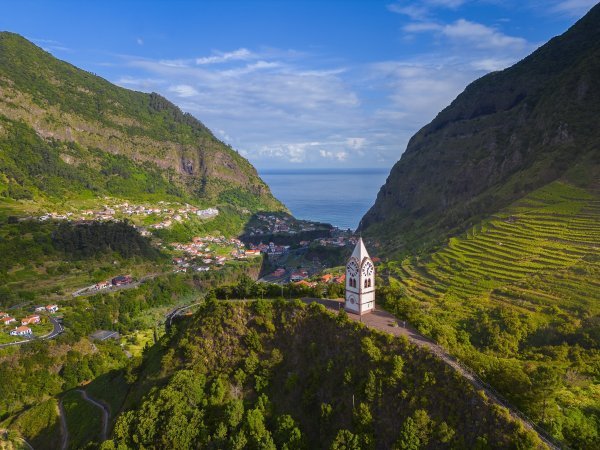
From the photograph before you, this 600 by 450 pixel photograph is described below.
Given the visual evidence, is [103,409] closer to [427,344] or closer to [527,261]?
[427,344]

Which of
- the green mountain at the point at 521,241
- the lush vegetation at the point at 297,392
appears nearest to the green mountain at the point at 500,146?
the green mountain at the point at 521,241

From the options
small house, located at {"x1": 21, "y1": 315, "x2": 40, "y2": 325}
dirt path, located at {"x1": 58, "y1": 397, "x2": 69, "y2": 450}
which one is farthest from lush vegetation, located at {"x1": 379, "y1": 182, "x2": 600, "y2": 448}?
small house, located at {"x1": 21, "y1": 315, "x2": 40, "y2": 325}

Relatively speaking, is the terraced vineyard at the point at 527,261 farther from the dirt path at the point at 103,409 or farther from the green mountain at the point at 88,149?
the green mountain at the point at 88,149

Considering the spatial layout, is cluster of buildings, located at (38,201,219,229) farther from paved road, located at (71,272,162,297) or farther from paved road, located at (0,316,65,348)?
paved road, located at (0,316,65,348)

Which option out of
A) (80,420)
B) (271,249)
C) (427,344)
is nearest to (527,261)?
(427,344)

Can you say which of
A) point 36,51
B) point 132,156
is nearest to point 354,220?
point 132,156

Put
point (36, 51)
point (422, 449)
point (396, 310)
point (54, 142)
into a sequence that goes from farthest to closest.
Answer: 1. point (36, 51)
2. point (54, 142)
3. point (396, 310)
4. point (422, 449)

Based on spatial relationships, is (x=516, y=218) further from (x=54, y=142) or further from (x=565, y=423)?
(x=54, y=142)
